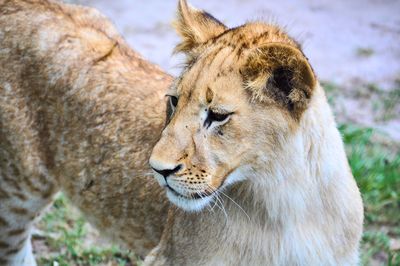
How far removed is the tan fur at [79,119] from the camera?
12.9ft

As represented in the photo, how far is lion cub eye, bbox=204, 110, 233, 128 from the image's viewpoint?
9.51ft

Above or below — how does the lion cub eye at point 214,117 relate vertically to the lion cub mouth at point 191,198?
above

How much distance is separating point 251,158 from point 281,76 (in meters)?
0.32

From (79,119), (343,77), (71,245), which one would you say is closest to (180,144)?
(79,119)

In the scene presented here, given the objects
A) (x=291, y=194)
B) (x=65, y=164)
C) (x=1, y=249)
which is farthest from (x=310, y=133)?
(x=1, y=249)

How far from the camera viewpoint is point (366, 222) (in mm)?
5242

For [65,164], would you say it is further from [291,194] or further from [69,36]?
[291,194]

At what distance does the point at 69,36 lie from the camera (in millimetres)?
4105

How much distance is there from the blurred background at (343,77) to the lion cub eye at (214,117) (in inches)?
21.9

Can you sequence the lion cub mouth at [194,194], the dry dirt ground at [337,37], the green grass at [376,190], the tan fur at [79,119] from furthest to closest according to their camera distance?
the dry dirt ground at [337,37], the green grass at [376,190], the tan fur at [79,119], the lion cub mouth at [194,194]

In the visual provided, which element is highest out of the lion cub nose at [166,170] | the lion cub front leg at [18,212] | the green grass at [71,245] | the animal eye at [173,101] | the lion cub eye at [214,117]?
the lion cub eye at [214,117]

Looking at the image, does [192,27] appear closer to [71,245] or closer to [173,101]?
[173,101]

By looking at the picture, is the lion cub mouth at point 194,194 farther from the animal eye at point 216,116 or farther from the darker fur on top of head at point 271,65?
the darker fur on top of head at point 271,65

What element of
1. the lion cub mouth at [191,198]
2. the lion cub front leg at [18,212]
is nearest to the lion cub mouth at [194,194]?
the lion cub mouth at [191,198]
